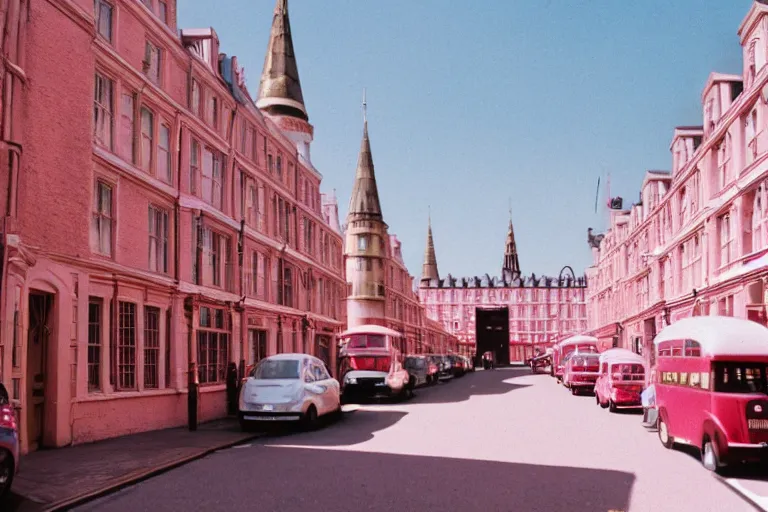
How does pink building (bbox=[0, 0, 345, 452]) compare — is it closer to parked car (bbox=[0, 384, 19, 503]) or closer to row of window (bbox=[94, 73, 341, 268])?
row of window (bbox=[94, 73, 341, 268])

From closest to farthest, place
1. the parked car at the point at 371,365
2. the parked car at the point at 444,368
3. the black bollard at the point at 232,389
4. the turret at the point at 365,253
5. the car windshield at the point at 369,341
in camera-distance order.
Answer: the black bollard at the point at 232,389 → the parked car at the point at 371,365 → the car windshield at the point at 369,341 → the parked car at the point at 444,368 → the turret at the point at 365,253

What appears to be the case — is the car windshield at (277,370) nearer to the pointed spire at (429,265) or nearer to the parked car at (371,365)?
the parked car at (371,365)

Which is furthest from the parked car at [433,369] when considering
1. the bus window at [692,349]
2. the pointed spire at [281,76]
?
the bus window at [692,349]

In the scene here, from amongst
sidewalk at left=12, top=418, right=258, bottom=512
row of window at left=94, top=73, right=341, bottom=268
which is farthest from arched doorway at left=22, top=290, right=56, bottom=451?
row of window at left=94, top=73, right=341, bottom=268

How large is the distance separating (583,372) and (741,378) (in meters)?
23.4

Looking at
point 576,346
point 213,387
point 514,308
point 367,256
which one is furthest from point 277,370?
point 514,308

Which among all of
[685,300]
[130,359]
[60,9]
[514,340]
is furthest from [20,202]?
[514,340]

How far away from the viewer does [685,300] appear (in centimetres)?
3497

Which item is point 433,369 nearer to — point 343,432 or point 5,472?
point 343,432

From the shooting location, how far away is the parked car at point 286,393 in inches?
758

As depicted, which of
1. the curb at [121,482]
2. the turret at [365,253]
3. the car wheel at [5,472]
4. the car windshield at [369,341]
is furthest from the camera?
the turret at [365,253]

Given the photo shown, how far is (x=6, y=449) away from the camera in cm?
968

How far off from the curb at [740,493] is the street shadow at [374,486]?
132cm

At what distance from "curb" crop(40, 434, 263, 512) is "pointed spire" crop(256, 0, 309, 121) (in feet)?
82.3
